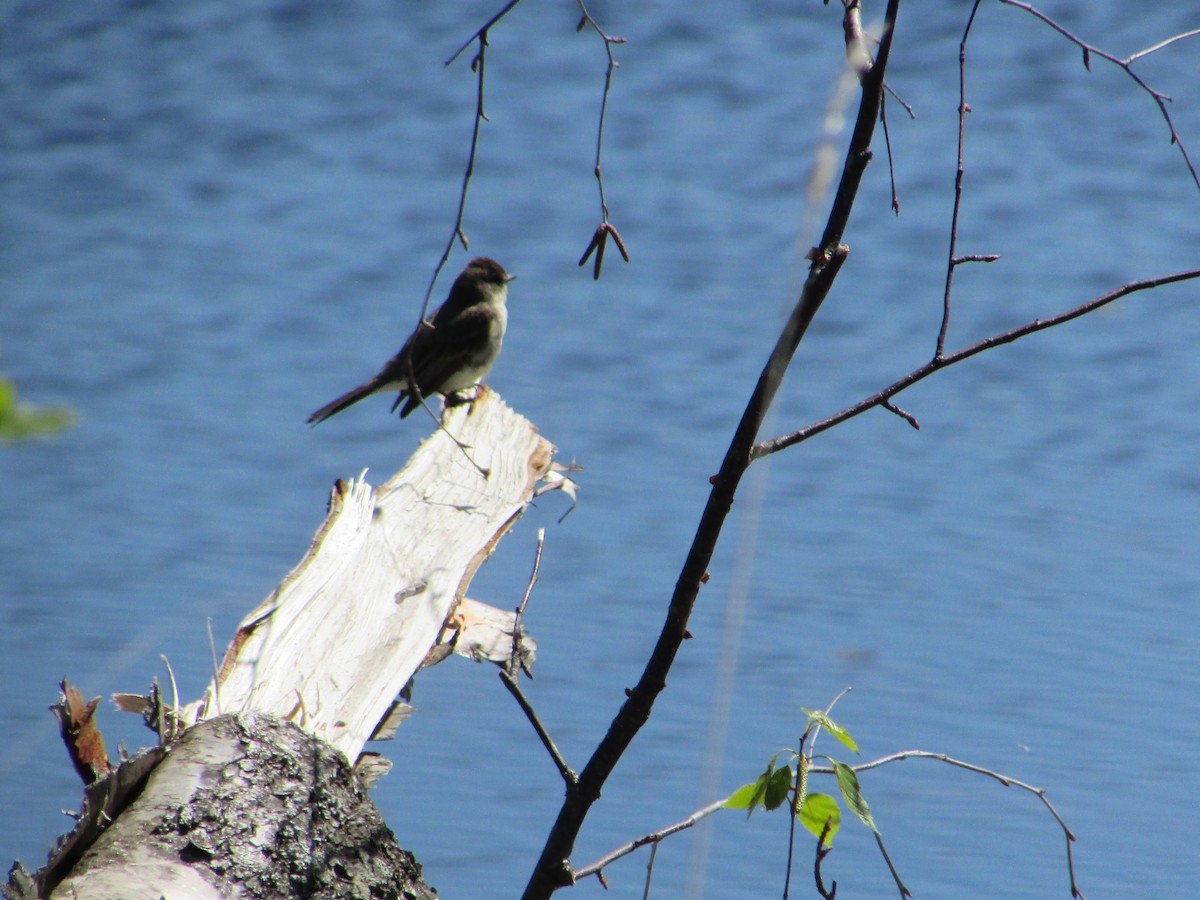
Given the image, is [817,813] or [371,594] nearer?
[817,813]

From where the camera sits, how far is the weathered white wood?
2.39 metres

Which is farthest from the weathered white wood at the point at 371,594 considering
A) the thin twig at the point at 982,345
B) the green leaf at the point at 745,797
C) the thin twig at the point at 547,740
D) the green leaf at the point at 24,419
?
the green leaf at the point at 24,419

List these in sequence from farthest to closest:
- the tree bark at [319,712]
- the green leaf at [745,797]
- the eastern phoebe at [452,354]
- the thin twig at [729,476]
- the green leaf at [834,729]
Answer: the eastern phoebe at [452,354], the tree bark at [319,712], the green leaf at [745,797], the green leaf at [834,729], the thin twig at [729,476]

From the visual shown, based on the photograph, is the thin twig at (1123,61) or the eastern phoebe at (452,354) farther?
the eastern phoebe at (452,354)

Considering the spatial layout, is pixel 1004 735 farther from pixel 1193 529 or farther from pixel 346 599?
pixel 346 599

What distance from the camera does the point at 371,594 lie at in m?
2.72

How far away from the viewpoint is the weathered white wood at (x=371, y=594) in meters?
2.39

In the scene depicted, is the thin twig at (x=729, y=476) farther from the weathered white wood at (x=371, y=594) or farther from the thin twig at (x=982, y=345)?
the weathered white wood at (x=371, y=594)

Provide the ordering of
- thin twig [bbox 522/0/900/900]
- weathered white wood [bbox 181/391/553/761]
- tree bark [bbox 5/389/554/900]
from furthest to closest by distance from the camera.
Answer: weathered white wood [bbox 181/391/553/761]
tree bark [bbox 5/389/554/900]
thin twig [bbox 522/0/900/900]

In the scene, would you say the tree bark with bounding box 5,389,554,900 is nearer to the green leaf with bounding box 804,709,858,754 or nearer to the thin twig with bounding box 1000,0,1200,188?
the green leaf with bounding box 804,709,858,754

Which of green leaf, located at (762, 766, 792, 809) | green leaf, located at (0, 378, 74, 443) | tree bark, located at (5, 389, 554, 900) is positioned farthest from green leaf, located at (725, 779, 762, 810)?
green leaf, located at (0, 378, 74, 443)

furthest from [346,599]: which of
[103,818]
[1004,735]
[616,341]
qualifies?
[616,341]

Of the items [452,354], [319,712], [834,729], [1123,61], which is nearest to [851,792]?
[834,729]

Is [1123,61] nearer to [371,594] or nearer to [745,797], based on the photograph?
[745,797]
